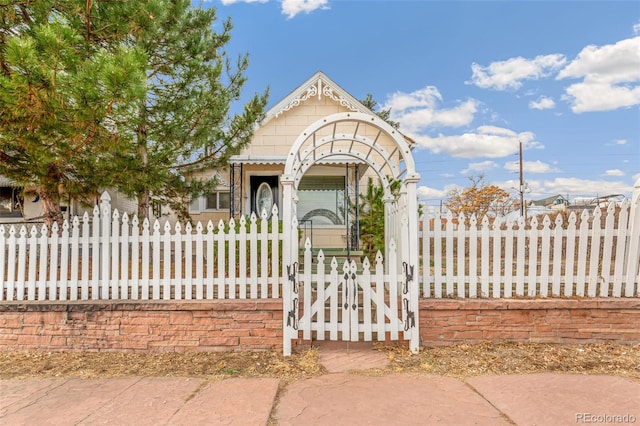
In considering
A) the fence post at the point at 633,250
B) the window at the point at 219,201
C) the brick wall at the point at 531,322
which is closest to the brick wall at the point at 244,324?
the brick wall at the point at 531,322

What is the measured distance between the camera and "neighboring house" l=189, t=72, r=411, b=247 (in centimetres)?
998

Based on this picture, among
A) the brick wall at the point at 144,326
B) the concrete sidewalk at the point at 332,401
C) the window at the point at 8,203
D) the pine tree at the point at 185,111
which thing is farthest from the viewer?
the window at the point at 8,203

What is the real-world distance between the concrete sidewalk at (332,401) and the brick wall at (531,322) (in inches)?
33.3

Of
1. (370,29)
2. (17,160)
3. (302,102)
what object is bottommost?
(17,160)

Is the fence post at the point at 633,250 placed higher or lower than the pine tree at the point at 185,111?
lower

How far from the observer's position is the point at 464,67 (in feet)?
43.9

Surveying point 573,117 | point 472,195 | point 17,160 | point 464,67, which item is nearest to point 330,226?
point 17,160

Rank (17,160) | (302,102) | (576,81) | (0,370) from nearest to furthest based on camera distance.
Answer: (0,370) → (17,160) → (302,102) → (576,81)

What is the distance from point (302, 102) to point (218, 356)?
864cm

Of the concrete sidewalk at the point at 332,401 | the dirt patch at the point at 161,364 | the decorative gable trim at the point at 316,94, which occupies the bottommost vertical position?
the dirt patch at the point at 161,364

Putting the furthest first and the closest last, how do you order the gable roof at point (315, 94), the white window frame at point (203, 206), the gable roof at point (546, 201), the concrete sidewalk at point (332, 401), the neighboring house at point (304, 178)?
1. the gable roof at point (546, 201)
2. the white window frame at point (203, 206)
3. the gable roof at point (315, 94)
4. the neighboring house at point (304, 178)
5. the concrete sidewalk at point (332, 401)

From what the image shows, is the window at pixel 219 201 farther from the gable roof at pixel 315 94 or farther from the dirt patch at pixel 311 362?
the dirt patch at pixel 311 362

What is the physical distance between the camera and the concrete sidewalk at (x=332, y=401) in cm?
276

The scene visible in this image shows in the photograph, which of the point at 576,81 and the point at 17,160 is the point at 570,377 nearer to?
the point at 17,160
